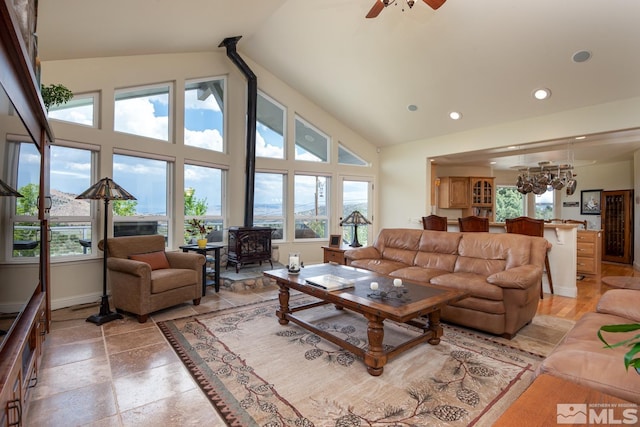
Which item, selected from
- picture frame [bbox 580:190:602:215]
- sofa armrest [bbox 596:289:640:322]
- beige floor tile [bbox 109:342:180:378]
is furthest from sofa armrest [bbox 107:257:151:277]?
picture frame [bbox 580:190:602:215]

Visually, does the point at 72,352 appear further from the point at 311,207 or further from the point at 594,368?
the point at 311,207

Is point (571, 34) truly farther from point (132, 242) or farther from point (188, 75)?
point (132, 242)

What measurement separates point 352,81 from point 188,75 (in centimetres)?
266

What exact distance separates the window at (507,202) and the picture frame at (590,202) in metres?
1.57

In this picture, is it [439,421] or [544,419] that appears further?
[439,421]

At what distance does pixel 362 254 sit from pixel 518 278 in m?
2.08

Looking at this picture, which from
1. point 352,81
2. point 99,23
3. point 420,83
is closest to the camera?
point 99,23

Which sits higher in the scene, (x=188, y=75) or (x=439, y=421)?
(x=188, y=75)

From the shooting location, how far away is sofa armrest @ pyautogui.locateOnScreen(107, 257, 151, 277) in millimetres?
3299

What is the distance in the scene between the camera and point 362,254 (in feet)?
15.0

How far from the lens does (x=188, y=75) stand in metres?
4.99

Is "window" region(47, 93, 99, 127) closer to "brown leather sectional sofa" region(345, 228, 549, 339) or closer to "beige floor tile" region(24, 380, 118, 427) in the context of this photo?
"beige floor tile" region(24, 380, 118, 427)

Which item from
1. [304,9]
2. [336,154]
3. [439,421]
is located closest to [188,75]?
[304,9]

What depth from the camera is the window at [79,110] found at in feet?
12.6
